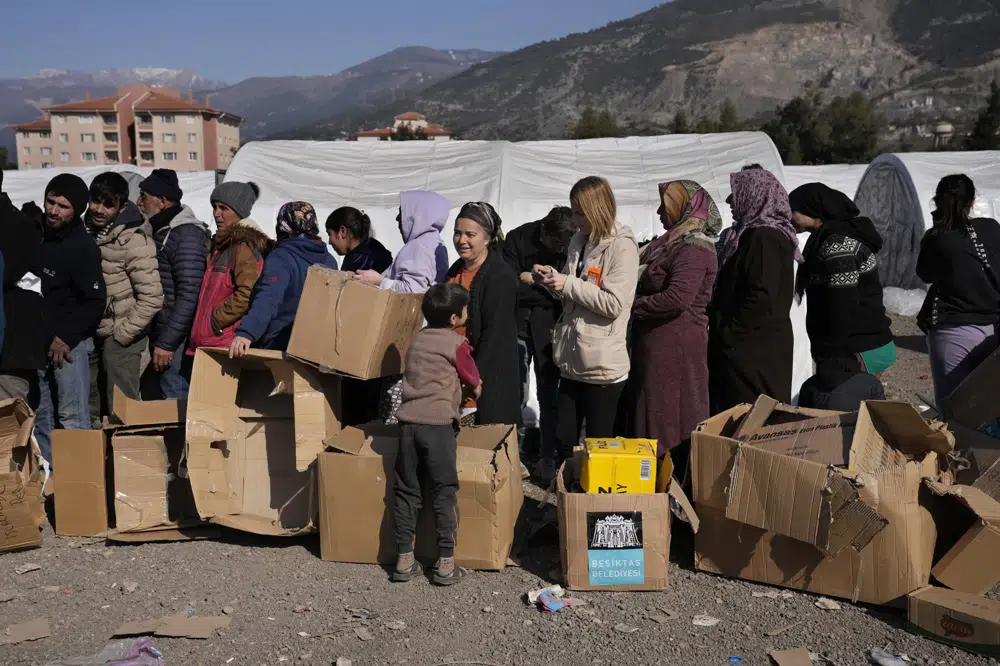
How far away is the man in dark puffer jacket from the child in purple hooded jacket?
1061mm

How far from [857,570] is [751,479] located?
59 cm

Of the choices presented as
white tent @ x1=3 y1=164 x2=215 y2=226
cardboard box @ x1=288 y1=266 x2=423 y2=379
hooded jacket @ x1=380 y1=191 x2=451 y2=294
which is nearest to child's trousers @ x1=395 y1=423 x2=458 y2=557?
cardboard box @ x1=288 y1=266 x2=423 y2=379

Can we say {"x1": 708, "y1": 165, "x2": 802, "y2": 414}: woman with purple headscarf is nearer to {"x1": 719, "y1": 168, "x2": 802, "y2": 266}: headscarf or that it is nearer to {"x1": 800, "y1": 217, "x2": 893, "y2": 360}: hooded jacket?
{"x1": 719, "y1": 168, "x2": 802, "y2": 266}: headscarf

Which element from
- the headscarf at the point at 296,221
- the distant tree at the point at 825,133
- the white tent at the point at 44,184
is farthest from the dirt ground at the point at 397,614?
the distant tree at the point at 825,133

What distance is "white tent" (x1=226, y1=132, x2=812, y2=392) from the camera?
8562mm

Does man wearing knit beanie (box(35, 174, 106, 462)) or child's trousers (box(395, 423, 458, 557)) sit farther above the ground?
man wearing knit beanie (box(35, 174, 106, 462))

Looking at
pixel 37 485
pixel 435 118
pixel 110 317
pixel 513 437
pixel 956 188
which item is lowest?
pixel 37 485

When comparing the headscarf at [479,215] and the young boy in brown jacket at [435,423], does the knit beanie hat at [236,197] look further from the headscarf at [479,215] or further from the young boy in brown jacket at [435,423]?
the young boy in brown jacket at [435,423]

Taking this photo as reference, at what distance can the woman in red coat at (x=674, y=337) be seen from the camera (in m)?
4.45

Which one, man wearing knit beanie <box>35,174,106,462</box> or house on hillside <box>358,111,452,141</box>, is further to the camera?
house on hillside <box>358,111,452,141</box>

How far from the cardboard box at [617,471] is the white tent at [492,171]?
4304 millimetres

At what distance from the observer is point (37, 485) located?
4680mm

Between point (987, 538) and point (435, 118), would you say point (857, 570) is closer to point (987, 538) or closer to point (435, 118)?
point (987, 538)

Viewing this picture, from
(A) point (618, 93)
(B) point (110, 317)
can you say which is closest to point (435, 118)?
(A) point (618, 93)
